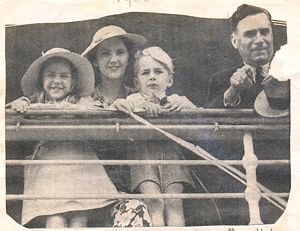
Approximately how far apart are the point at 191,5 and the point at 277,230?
188 mm

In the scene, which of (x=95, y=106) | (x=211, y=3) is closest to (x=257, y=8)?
(x=211, y=3)

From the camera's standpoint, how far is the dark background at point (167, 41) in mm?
407

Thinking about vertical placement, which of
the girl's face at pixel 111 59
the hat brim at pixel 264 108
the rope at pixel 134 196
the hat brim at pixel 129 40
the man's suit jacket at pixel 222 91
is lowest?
the rope at pixel 134 196

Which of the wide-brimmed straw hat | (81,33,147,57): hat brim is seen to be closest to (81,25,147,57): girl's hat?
(81,33,147,57): hat brim

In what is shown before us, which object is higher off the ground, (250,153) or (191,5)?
(191,5)

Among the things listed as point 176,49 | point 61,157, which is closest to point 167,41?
point 176,49

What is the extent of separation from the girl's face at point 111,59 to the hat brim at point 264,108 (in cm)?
11

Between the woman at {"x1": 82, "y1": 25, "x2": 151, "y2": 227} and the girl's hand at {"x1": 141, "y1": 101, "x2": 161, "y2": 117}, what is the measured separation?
0.05 feet

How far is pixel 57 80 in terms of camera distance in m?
0.40

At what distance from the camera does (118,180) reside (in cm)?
40

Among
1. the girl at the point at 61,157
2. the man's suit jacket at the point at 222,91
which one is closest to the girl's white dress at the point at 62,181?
the girl at the point at 61,157

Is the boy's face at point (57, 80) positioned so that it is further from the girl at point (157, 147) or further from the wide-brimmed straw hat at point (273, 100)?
the wide-brimmed straw hat at point (273, 100)

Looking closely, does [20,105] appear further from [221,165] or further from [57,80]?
[221,165]

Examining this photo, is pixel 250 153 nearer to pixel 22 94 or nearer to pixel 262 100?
pixel 262 100
